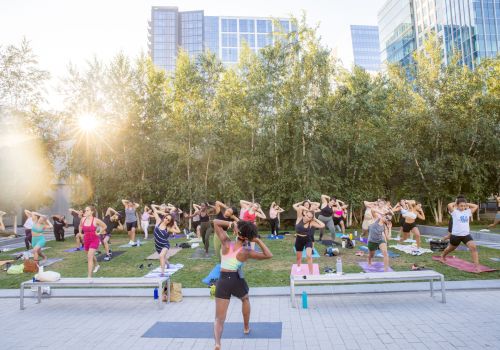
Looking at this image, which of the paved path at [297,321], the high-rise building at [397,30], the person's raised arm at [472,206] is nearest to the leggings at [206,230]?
the paved path at [297,321]

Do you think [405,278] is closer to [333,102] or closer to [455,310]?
[455,310]

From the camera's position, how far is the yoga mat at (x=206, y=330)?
5324 mm

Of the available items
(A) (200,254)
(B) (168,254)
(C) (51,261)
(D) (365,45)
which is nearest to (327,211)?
(A) (200,254)

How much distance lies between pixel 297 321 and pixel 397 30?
93.7m

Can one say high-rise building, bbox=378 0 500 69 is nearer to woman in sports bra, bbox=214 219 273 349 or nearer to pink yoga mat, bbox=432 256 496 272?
pink yoga mat, bbox=432 256 496 272

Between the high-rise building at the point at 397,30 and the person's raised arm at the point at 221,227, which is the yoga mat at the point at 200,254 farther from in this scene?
the high-rise building at the point at 397,30

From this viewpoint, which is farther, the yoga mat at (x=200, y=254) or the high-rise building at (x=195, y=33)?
the high-rise building at (x=195, y=33)

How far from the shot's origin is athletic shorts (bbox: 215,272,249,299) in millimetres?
4688

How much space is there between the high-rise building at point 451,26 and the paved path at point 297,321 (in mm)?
58058

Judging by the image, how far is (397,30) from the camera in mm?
83250

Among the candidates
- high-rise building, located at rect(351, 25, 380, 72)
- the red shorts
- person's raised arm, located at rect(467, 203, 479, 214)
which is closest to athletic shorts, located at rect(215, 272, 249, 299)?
the red shorts

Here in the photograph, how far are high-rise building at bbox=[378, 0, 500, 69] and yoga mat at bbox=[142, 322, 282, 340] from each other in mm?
59991

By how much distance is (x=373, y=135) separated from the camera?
23.1 metres

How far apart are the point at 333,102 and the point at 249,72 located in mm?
6304
